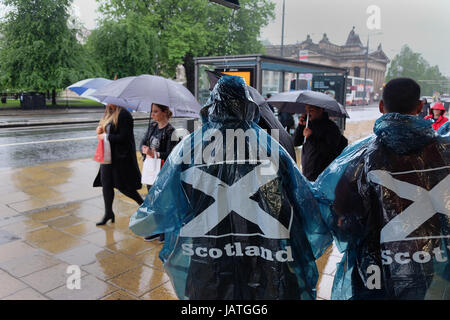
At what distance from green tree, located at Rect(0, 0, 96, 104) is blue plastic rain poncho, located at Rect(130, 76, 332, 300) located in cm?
2622

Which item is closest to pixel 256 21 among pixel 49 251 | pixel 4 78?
pixel 4 78

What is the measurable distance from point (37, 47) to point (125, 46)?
18.8ft

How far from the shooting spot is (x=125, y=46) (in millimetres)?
27906

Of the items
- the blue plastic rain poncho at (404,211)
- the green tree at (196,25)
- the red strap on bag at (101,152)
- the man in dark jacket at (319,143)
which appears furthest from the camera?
the green tree at (196,25)

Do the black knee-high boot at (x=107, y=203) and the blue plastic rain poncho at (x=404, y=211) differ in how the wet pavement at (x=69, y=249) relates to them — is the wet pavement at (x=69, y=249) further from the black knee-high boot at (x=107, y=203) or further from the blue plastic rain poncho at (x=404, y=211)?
the blue plastic rain poncho at (x=404, y=211)

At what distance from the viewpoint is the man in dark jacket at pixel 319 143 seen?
4.33 metres

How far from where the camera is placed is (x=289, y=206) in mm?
1997

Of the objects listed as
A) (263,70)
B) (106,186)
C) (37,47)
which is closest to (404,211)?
(106,186)

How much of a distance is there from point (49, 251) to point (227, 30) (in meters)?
26.3

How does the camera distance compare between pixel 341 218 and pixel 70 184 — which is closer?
pixel 341 218

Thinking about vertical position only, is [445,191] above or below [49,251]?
above

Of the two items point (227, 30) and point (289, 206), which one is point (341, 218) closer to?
point (289, 206)

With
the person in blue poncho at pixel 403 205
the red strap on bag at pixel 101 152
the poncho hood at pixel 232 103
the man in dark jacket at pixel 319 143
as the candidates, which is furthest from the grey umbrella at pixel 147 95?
the person in blue poncho at pixel 403 205

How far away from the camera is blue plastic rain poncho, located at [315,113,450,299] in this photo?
1.87 metres
